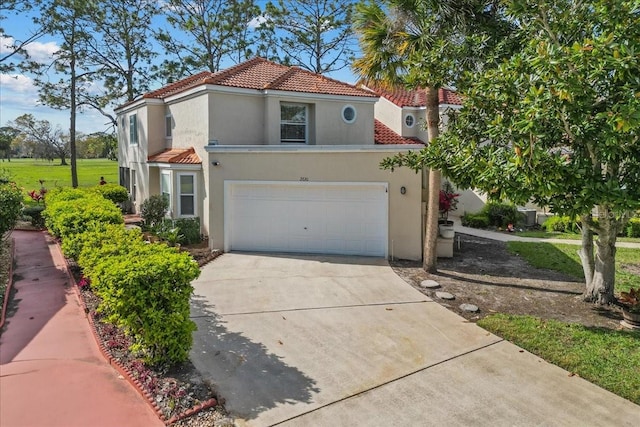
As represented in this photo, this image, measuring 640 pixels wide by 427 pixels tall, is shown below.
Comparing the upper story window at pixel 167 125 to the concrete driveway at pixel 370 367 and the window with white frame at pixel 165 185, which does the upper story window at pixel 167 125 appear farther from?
the concrete driveway at pixel 370 367

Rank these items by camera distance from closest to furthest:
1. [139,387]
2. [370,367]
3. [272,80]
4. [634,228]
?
[139,387] < [370,367] < [272,80] < [634,228]

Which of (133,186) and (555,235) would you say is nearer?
(555,235)

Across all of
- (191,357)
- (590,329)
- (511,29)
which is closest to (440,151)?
(511,29)

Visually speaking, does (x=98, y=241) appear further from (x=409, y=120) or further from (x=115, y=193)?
(x=409, y=120)

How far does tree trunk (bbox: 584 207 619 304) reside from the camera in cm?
964

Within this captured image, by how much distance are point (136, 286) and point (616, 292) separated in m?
10.9

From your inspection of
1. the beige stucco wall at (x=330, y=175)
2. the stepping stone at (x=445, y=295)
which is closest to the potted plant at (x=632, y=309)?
the stepping stone at (x=445, y=295)

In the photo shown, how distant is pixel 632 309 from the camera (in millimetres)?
8594

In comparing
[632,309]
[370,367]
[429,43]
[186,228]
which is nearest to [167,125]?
[186,228]

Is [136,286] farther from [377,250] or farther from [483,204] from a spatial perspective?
[483,204]

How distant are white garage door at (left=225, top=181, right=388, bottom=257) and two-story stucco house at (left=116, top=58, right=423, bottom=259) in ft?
0.11

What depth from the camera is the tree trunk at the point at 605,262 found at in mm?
9641

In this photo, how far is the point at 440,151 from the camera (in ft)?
32.4

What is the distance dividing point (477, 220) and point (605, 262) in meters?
11.5
